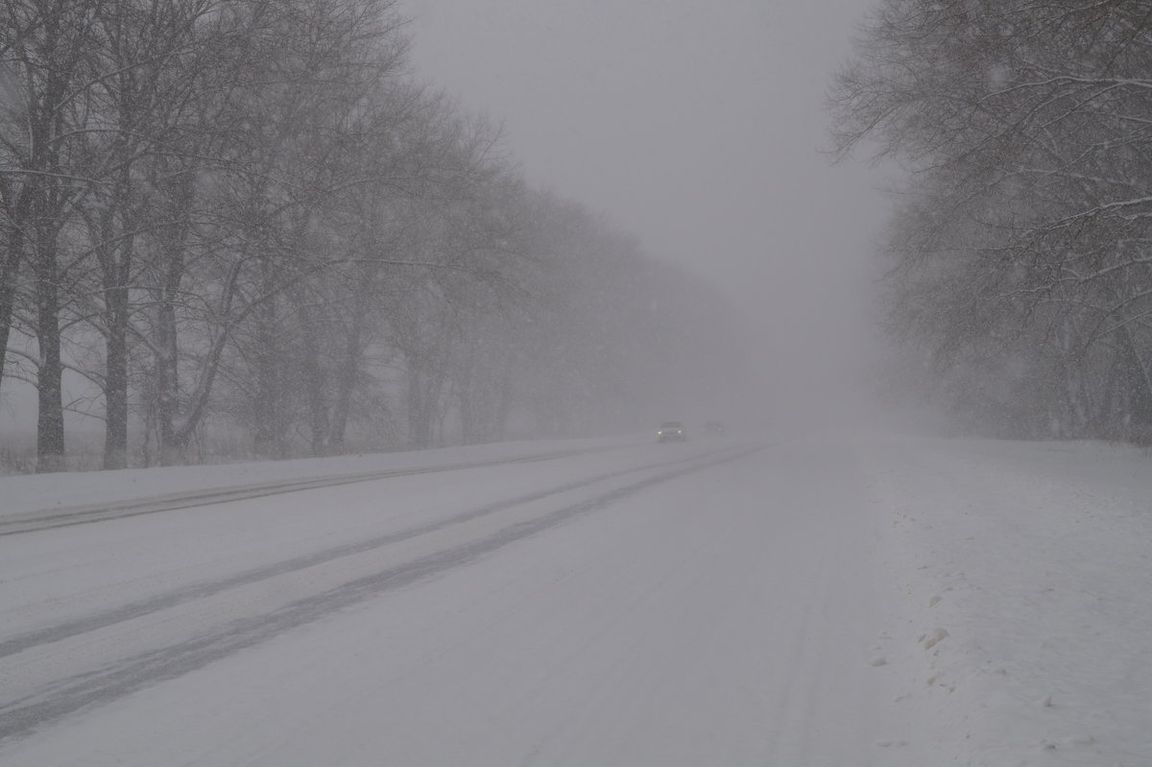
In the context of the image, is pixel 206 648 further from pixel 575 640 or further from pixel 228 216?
pixel 228 216

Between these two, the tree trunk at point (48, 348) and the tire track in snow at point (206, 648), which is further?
the tree trunk at point (48, 348)

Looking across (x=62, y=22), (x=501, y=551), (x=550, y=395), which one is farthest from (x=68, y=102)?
(x=550, y=395)

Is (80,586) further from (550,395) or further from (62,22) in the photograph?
(550,395)

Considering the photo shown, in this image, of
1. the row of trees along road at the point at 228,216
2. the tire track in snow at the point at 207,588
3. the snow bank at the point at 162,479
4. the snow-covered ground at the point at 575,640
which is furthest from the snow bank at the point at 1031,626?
the row of trees along road at the point at 228,216

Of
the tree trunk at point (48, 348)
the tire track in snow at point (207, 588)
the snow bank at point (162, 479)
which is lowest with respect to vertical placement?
the tire track in snow at point (207, 588)

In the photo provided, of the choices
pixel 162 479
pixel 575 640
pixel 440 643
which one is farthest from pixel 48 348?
pixel 575 640

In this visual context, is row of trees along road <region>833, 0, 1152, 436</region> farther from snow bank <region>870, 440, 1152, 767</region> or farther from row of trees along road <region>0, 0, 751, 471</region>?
row of trees along road <region>0, 0, 751, 471</region>

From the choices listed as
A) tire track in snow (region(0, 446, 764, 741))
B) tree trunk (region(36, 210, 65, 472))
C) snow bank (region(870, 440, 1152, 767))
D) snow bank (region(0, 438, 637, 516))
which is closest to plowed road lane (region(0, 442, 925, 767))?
tire track in snow (region(0, 446, 764, 741))

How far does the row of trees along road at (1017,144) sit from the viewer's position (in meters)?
9.62

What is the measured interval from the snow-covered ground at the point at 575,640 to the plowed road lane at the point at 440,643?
0.02 metres

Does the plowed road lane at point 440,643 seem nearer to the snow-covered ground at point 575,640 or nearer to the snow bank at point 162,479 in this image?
the snow-covered ground at point 575,640

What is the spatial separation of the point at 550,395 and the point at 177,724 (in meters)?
42.3

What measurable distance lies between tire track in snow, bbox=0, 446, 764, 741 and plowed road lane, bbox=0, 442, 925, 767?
0.02 metres

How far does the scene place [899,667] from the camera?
5125mm
